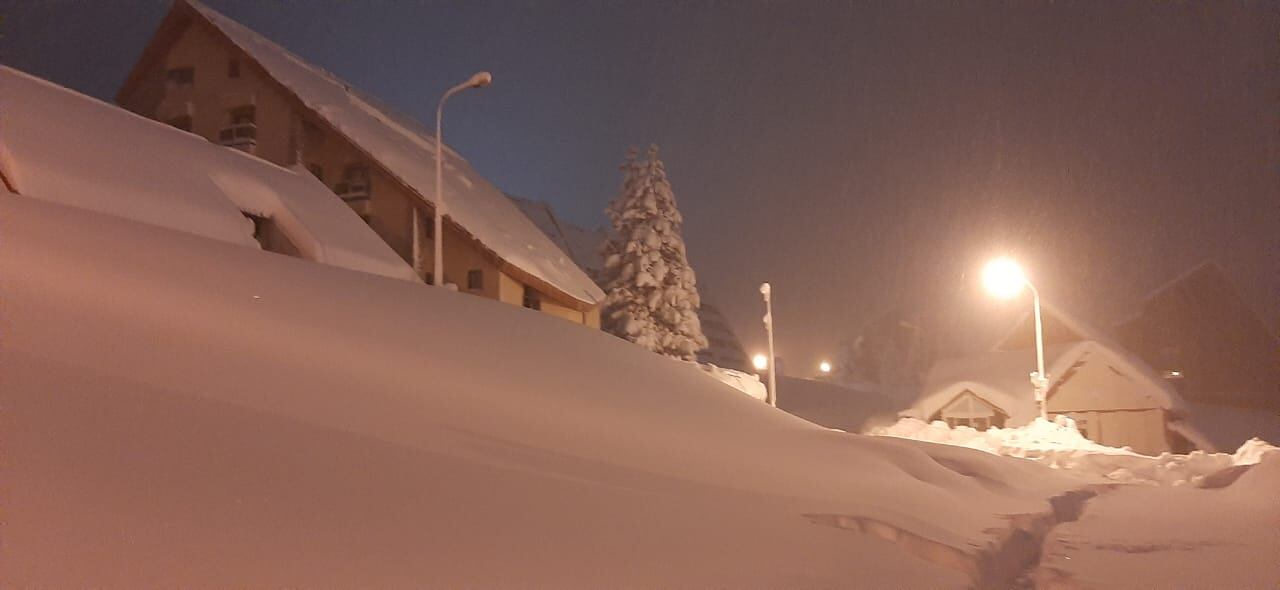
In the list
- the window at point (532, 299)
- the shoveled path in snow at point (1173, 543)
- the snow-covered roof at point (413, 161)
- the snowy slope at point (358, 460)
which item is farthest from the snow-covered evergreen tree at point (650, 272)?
the snowy slope at point (358, 460)

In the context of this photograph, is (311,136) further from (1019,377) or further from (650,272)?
(1019,377)

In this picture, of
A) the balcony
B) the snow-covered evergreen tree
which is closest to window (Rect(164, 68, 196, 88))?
the balcony

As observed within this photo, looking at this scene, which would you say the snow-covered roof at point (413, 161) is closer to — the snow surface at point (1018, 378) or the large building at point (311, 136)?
the large building at point (311, 136)

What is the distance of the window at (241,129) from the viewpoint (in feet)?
90.7

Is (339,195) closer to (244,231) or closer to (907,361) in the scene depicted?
(244,231)

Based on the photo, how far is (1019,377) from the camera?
3447cm

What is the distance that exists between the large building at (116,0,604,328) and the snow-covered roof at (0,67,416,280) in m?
2.27

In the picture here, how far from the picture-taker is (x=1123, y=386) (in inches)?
1330

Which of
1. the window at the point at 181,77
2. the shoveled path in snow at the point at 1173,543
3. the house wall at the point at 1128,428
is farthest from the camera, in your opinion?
the house wall at the point at 1128,428

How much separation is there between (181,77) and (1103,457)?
92.2 ft

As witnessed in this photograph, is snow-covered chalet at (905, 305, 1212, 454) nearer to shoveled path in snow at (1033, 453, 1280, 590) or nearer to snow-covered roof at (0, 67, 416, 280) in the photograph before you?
snow-covered roof at (0, 67, 416, 280)

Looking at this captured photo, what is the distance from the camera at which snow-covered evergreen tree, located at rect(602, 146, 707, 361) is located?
1399 inches

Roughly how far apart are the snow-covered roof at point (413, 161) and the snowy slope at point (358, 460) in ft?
58.6

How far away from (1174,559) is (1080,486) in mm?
7454
